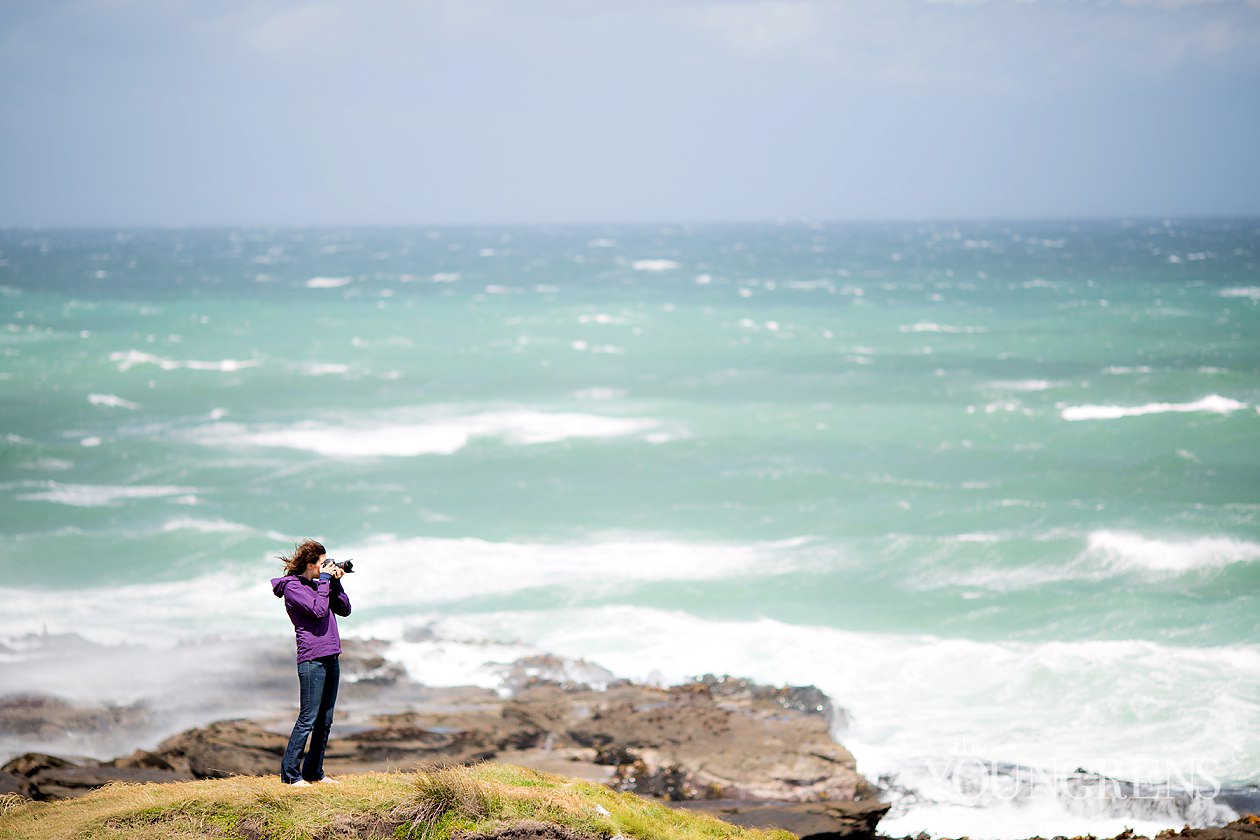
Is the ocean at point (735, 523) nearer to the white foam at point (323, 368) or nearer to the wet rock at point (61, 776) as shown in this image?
the white foam at point (323, 368)

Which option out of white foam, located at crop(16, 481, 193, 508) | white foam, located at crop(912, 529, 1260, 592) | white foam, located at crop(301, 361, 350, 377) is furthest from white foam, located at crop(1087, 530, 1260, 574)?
white foam, located at crop(301, 361, 350, 377)

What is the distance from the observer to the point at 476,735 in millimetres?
14398

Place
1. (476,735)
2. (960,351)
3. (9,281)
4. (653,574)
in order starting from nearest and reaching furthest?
(476,735), (653,574), (960,351), (9,281)

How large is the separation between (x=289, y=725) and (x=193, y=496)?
1585cm

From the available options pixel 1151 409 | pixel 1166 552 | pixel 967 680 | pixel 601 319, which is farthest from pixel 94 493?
pixel 601 319

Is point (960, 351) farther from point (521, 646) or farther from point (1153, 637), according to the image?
point (521, 646)

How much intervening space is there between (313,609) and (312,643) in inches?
11.6

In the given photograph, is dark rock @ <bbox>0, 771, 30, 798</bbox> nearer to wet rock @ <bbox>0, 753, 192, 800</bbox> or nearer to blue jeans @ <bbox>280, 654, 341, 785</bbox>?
wet rock @ <bbox>0, 753, 192, 800</bbox>

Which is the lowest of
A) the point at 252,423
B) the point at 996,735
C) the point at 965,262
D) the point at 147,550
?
the point at 996,735

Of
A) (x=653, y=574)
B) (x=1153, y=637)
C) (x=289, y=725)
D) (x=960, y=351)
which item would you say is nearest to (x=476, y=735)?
(x=289, y=725)

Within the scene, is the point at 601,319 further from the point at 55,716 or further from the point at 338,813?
the point at 338,813

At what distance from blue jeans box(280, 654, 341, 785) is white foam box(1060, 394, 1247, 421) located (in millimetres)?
33218

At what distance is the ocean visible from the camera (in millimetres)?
16125

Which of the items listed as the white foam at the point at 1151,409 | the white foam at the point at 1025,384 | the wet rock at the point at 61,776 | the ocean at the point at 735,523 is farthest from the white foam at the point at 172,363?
the wet rock at the point at 61,776
